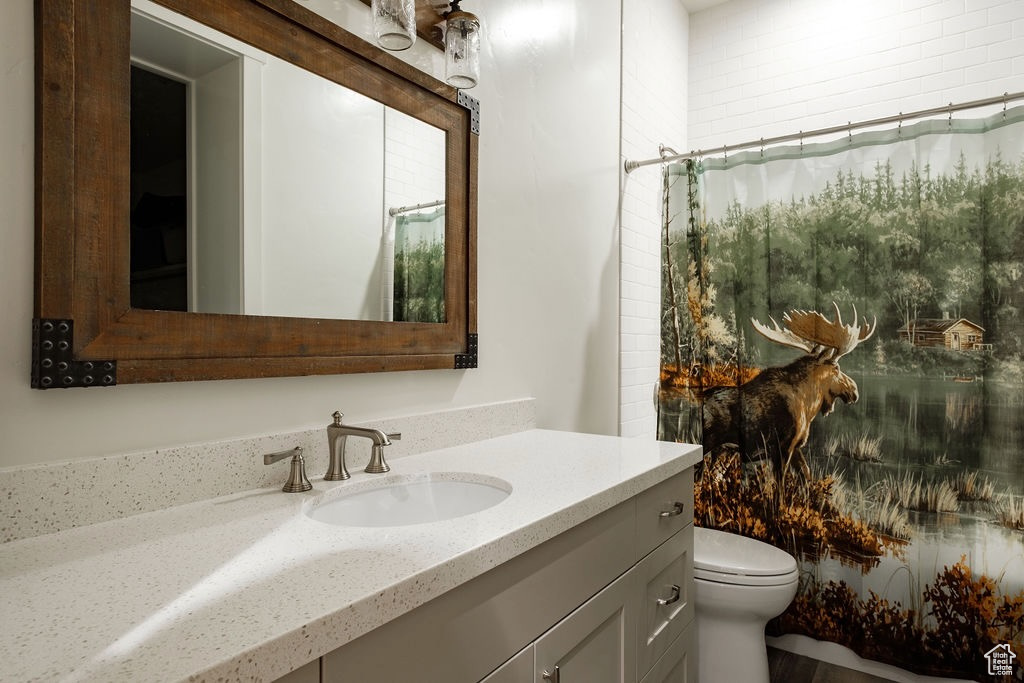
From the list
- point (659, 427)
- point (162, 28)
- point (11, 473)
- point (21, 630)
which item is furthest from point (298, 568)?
point (659, 427)

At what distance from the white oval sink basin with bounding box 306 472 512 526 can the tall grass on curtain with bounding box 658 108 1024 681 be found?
1336 mm

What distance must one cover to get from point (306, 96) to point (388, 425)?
28.1 inches

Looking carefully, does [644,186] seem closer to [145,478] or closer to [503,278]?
[503,278]

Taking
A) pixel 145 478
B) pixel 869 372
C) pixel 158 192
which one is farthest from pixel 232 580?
pixel 869 372

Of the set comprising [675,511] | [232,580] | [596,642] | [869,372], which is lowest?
[596,642]

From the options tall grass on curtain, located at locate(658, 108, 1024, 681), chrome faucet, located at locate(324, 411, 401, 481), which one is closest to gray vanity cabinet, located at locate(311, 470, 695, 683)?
chrome faucet, located at locate(324, 411, 401, 481)

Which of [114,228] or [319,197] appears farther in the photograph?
[319,197]

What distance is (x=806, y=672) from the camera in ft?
6.90

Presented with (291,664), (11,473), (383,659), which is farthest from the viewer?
(11,473)

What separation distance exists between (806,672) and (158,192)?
96.7 inches

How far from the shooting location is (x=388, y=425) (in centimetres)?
133

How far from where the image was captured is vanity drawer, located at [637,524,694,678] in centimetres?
128

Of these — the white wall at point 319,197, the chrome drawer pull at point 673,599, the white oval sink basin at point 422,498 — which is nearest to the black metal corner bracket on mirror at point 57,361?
the white wall at point 319,197

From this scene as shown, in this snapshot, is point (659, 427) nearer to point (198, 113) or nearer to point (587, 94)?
point (587, 94)
